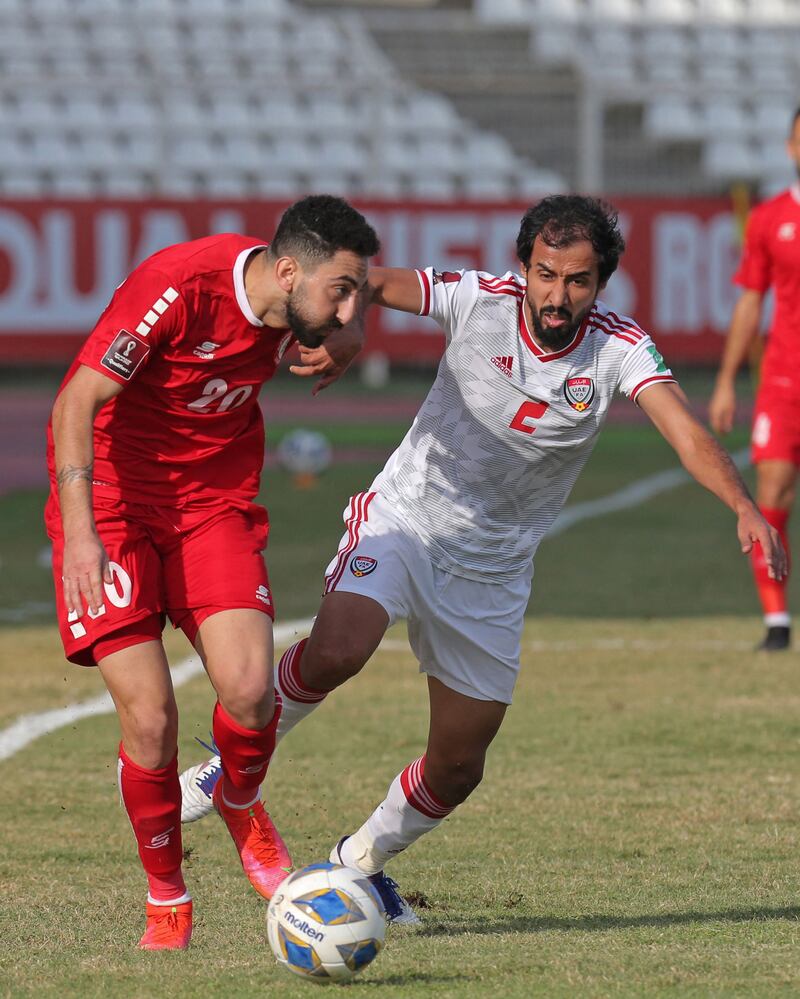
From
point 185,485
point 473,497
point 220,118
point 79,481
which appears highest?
point 220,118

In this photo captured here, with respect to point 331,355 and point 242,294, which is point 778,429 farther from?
point 242,294

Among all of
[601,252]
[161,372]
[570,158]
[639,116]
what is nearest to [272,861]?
[161,372]

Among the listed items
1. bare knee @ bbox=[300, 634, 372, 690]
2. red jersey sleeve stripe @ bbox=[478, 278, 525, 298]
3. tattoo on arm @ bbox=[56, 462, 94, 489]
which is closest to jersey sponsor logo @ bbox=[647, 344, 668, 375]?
red jersey sleeve stripe @ bbox=[478, 278, 525, 298]

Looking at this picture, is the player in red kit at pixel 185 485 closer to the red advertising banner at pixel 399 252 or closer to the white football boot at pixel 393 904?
the white football boot at pixel 393 904

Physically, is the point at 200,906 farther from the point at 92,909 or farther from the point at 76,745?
the point at 76,745

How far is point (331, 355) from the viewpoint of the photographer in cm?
453

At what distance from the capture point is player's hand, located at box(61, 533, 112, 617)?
4.00 meters

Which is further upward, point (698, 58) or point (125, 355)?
point (698, 58)

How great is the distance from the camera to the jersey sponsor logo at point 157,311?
4301 mm

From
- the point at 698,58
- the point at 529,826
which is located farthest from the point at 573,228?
the point at 698,58

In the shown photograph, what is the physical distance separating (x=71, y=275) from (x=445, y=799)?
58.3ft

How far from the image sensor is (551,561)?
11688 millimetres

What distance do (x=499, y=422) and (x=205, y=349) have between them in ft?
2.90

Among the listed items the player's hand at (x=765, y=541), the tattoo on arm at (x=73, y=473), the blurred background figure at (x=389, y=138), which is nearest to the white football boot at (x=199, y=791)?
the tattoo on arm at (x=73, y=473)
